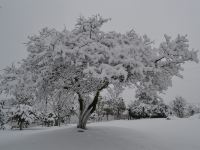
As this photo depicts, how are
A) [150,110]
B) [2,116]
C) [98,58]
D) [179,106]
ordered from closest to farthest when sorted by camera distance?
[98,58], [2,116], [150,110], [179,106]

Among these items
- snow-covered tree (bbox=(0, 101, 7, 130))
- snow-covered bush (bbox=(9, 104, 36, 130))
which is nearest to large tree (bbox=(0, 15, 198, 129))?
snow-covered bush (bbox=(9, 104, 36, 130))

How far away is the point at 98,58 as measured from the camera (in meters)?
8.90

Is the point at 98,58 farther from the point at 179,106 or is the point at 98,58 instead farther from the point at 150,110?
the point at 179,106

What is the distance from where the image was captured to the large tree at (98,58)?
28.4ft

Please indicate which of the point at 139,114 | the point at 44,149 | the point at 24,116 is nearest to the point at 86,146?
the point at 44,149

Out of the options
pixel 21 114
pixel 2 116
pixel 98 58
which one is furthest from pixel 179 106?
pixel 98 58

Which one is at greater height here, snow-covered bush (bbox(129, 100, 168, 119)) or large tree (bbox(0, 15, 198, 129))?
large tree (bbox(0, 15, 198, 129))

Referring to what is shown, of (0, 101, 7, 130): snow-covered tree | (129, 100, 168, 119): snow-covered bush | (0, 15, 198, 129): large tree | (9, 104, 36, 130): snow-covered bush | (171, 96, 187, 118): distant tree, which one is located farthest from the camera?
(171, 96, 187, 118): distant tree

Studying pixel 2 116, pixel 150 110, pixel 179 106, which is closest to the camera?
pixel 2 116

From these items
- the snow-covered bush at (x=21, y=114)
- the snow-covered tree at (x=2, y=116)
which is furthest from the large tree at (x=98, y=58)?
the snow-covered tree at (x=2, y=116)

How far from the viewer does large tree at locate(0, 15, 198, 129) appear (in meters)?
8.66

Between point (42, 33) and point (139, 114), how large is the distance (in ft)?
157

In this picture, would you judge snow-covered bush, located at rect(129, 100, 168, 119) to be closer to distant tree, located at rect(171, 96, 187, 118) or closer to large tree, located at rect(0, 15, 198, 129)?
distant tree, located at rect(171, 96, 187, 118)

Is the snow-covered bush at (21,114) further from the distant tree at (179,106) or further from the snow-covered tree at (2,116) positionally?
the distant tree at (179,106)
